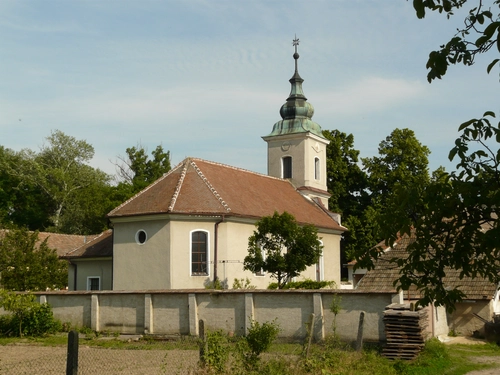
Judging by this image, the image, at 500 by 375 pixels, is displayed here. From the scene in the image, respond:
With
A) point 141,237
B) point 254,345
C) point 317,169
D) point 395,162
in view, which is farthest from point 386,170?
point 254,345

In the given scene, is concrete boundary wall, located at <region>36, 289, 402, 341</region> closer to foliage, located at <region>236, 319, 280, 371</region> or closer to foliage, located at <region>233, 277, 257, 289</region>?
foliage, located at <region>236, 319, 280, 371</region>

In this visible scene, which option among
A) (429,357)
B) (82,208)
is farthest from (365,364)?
(82,208)

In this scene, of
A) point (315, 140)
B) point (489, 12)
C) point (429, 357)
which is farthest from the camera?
point (315, 140)

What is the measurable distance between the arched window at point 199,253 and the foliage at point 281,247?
2068 millimetres

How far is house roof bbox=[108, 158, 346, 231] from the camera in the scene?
95.3 feet

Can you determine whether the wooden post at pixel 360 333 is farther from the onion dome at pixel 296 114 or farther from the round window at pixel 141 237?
the onion dome at pixel 296 114

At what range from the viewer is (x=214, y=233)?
95.1ft

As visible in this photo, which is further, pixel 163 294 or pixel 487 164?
pixel 163 294

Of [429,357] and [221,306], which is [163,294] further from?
[429,357]

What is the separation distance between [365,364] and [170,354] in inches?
205

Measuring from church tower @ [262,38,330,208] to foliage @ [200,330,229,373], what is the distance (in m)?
29.2

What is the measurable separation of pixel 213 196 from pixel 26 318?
11.0m

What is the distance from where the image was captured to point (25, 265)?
28000 millimetres

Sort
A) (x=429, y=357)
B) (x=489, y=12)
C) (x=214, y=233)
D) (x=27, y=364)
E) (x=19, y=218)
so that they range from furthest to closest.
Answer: (x=19, y=218) → (x=214, y=233) → (x=429, y=357) → (x=27, y=364) → (x=489, y=12)
